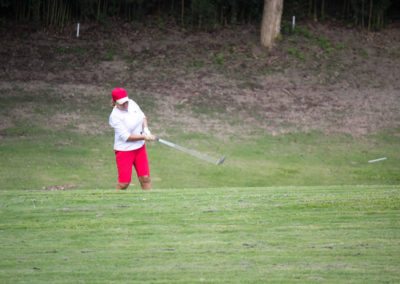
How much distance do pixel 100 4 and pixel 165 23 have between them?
6.39 feet

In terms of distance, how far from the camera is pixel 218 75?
838 inches

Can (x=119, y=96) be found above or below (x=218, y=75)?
above

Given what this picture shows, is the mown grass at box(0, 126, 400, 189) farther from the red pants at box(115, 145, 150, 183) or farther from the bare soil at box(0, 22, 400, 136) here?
the red pants at box(115, 145, 150, 183)

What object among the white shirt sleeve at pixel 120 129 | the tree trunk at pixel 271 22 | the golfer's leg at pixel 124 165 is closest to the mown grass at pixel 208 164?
the golfer's leg at pixel 124 165

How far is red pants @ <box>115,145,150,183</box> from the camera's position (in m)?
10.1

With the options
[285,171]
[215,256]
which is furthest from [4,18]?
[215,256]

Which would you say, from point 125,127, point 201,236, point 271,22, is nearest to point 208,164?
point 125,127

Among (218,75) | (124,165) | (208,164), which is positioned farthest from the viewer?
(218,75)

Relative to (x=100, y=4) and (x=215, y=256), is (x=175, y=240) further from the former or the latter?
(x=100, y=4)

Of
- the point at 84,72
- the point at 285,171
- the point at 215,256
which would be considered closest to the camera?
the point at 215,256

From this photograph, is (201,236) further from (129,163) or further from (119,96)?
(119,96)

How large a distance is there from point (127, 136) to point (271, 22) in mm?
13268

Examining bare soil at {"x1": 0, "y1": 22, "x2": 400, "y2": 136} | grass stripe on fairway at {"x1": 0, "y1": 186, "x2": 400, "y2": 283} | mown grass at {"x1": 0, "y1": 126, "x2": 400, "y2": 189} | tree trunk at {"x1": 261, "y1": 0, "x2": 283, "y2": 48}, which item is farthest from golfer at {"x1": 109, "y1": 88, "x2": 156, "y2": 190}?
tree trunk at {"x1": 261, "y1": 0, "x2": 283, "y2": 48}

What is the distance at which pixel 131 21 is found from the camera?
23.7 meters
